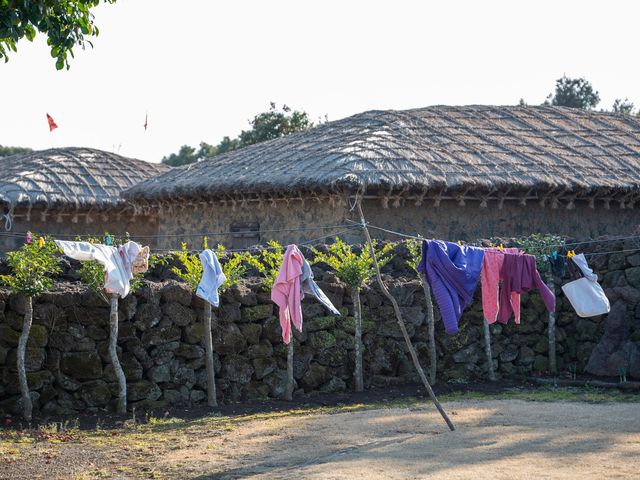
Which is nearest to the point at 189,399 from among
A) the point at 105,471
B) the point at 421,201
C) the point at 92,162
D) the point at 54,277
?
the point at 54,277

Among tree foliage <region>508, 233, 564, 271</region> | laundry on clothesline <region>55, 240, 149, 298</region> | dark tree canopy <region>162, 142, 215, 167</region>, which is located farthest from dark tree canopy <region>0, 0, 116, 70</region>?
dark tree canopy <region>162, 142, 215, 167</region>

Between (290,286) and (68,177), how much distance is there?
12438 mm

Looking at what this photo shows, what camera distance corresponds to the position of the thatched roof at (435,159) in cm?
1547

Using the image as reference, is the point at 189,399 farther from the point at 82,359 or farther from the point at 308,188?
the point at 308,188

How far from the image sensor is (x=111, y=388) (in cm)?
1073

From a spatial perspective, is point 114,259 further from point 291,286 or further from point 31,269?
point 291,286

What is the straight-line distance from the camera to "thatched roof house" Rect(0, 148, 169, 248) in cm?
2017

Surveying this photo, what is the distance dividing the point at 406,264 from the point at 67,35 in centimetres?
594

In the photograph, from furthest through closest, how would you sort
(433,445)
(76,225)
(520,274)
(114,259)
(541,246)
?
(76,225) → (541,246) → (520,274) → (114,259) → (433,445)

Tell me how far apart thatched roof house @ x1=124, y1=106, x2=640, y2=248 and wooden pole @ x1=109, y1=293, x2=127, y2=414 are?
4988 mm

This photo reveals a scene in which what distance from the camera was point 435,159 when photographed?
16328 mm

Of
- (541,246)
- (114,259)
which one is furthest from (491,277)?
(114,259)

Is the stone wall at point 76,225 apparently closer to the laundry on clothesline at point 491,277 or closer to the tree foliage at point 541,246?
the tree foliage at point 541,246

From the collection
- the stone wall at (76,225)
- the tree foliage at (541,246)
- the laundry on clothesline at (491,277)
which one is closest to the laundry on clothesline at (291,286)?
the laundry on clothesline at (491,277)
